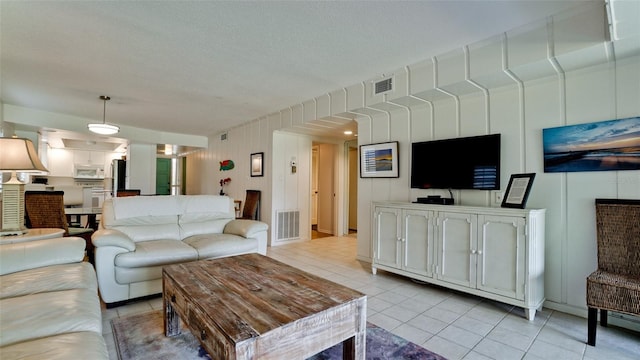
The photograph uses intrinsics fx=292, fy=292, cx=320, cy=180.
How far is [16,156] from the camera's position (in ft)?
8.50

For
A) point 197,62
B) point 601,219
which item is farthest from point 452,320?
point 197,62

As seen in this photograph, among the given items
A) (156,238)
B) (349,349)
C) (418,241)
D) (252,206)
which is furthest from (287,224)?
(349,349)

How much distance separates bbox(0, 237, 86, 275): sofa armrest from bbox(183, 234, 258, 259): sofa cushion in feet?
3.35

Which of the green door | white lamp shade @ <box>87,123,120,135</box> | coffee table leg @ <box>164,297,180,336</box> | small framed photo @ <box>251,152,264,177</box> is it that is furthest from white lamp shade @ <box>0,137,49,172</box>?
the green door

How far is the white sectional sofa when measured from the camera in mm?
1190

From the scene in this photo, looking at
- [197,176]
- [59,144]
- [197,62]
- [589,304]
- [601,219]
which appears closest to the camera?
[589,304]

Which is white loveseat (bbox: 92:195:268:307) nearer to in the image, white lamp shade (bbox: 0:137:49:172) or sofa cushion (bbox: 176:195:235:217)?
sofa cushion (bbox: 176:195:235:217)

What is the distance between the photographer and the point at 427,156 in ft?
11.6

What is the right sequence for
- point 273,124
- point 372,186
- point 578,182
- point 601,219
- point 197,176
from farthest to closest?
point 197,176
point 273,124
point 372,186
point 578,182
point 601,219

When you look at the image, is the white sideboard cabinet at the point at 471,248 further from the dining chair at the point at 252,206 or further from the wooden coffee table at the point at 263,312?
the dining chair at the point at 252,206

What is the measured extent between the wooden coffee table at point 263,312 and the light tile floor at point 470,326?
695 millimetres

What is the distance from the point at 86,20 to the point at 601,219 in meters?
4.53

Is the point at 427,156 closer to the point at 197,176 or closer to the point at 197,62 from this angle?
the point at 197,62

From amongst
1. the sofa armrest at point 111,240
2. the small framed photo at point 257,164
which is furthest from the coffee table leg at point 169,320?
the small framed photo at point 257,164
